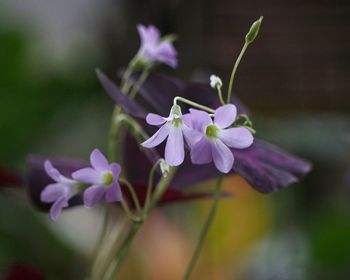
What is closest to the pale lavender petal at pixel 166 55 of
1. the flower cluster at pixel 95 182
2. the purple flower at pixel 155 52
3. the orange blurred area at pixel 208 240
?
the purple flower at pixel 155 52

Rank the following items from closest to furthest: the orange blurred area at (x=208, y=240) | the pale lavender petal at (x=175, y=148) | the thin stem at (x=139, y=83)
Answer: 1. the pale lavender petal at (x=175, y=148)
2. the thin stem at (x=139, y=83)
3. the orange blurred area at (x=208, y=240)

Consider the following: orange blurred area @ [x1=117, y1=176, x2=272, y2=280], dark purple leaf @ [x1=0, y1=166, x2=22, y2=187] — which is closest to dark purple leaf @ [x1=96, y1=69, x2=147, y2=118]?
dark purple leaf @ [x1=0, y1=166, x2=22, y2=187]

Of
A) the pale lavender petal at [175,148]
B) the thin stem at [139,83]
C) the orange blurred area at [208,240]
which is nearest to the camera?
the pale lavender petal at [175,148]

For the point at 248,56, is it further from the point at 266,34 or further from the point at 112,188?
the point at 112,188

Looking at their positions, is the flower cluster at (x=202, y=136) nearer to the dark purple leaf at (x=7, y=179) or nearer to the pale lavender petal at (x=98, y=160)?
the pale lavender petal at (x=98, y=160)

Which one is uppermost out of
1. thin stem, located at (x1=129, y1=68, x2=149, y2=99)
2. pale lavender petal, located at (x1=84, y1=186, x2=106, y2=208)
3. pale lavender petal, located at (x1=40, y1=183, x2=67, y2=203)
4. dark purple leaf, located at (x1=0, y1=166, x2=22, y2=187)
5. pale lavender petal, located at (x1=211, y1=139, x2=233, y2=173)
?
pale lavender petal, located at (x1=211, y1=139, x2=233, y2=173)

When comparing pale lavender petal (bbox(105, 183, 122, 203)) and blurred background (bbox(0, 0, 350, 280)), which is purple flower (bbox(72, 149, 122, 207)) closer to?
pale lavender petal (bbox(105, 183, 122, 203))

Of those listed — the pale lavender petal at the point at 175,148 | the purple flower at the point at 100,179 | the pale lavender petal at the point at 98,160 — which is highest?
the pale lavender petal at the point at 175,148

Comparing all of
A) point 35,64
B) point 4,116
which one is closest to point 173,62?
point 4,116
